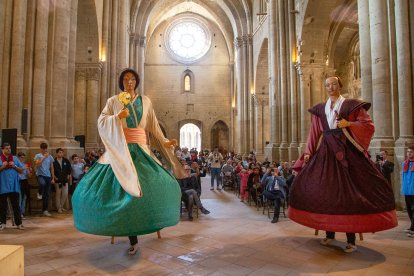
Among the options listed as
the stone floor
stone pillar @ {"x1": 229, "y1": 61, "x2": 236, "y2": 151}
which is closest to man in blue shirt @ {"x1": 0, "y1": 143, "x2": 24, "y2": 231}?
the stone floor

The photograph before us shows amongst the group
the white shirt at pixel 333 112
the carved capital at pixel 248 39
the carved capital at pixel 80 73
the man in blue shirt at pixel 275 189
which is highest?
the carved capital at pixel 248 39

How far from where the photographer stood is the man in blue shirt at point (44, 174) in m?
7.25

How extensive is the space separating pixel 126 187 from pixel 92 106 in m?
12.1

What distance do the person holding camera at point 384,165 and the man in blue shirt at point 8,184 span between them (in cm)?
737

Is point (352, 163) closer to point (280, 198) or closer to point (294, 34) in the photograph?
point (280, 198)

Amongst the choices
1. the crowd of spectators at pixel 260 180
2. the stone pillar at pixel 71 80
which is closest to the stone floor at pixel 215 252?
the crowd of spectators at pixel 260 180

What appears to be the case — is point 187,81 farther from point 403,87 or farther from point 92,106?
point 403,87

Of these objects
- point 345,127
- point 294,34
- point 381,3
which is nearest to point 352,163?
point 345,127

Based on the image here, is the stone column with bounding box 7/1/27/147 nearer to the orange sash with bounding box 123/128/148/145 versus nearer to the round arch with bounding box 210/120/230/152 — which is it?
the orange sash with bounding box 123/128/148/145

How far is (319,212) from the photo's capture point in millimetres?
4125

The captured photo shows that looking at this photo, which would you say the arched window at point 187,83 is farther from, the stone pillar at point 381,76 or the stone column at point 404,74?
the stone column at point 404,74

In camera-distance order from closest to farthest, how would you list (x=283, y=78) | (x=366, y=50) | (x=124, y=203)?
(x=124, y=203), (x=366, y=50), (x=283, y=78)

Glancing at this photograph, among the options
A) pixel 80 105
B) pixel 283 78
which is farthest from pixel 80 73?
pixel 283 78

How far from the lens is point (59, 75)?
347 inches
